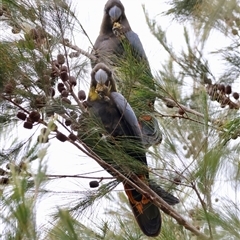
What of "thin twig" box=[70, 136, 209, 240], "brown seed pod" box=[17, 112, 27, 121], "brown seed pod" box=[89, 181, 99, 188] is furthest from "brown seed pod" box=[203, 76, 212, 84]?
"brown seed pod" box=[17, 112, 27, 121]

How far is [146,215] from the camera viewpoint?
2904 mm

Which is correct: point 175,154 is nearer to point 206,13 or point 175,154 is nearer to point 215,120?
point 215,120

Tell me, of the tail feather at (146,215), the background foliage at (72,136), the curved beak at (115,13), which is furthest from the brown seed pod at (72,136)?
the curved beak at (115,13)

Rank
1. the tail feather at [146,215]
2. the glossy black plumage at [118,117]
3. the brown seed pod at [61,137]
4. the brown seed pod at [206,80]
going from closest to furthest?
the brown seed pod at [61,137]
the glossy black plumage at [118,117]
the tail feather at [146,215]
the brown seed pod at [206,80]

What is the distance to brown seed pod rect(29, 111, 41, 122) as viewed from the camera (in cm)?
216

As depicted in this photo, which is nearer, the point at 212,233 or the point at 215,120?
the point at 212,233

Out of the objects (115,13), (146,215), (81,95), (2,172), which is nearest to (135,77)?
(81,95)

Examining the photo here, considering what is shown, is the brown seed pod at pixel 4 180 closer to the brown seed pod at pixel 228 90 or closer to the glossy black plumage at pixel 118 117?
the glossy black plumage at pixel 118 117

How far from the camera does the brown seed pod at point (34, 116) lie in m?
→ 2.16

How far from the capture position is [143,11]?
3768 millimetres

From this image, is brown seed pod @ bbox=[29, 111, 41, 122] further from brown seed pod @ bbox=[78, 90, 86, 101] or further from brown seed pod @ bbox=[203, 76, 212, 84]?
brown seed pod @ bbox=[203, 76, 212, 84]

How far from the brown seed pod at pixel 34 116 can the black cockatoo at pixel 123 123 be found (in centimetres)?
36

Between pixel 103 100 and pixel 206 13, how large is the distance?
82 cm

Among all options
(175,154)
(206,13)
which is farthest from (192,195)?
(206,13)
